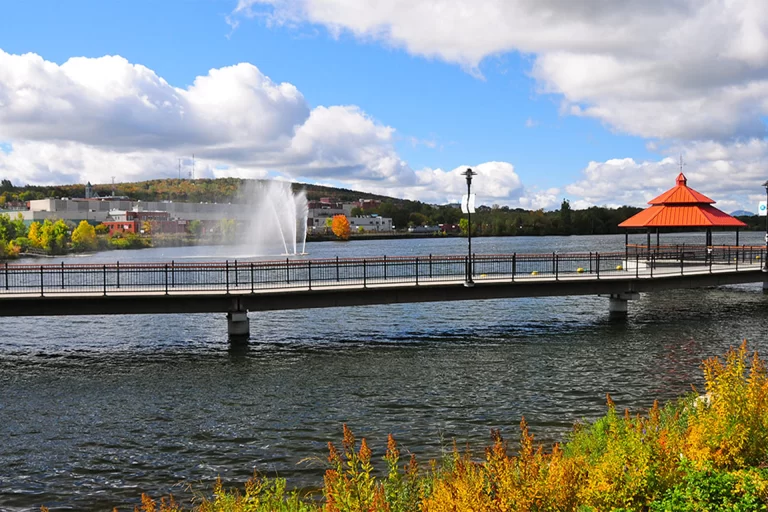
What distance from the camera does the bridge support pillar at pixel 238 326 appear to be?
26.9m

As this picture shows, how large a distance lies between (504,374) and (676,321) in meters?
15.4

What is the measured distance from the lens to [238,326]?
27109 mm

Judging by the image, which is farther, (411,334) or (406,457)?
(411,334)

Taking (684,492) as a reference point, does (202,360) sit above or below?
below

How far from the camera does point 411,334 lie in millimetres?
29031

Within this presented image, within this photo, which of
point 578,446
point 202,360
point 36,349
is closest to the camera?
point 578,446

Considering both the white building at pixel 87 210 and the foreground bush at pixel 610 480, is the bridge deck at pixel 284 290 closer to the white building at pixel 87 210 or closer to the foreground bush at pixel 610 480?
the foreground bush at pixel 610 480

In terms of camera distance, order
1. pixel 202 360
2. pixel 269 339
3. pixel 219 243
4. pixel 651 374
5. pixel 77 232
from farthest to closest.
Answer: pixel 219 243, pixel 77 232, pixel 269 339, pixel 202 360, pixel 651 374

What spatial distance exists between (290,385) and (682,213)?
35.1 meters

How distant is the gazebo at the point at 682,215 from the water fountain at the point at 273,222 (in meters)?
52.6

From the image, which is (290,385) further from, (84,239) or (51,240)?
(84,239)

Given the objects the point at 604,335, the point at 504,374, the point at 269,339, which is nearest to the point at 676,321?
the point at 604,335

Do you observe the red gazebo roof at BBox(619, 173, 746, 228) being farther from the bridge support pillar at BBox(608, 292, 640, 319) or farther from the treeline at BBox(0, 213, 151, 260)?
the treeline at BBox(0, 213, 151, 260)

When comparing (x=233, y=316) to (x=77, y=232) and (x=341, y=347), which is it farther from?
(x=77, y=232)
